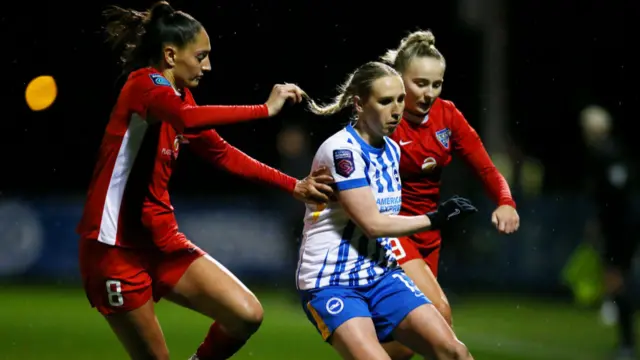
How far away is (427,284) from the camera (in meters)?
6.12

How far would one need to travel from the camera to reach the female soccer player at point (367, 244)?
202 inches

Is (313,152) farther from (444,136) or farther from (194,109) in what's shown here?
(194,109)

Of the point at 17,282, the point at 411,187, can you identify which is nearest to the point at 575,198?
the point at 17,282

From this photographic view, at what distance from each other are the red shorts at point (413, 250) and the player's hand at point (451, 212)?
3.41 ft

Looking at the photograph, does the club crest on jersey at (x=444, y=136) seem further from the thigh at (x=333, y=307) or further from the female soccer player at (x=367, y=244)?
the thigh at (x=333, y=307)

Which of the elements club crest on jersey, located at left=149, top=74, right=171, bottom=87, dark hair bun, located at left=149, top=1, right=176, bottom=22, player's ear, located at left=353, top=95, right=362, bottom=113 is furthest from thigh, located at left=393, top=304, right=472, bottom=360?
dark hair bun, located at left=149, top=1, right=176, bottom=22

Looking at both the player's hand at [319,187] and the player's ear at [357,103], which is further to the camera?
the player's ear at [357,103]

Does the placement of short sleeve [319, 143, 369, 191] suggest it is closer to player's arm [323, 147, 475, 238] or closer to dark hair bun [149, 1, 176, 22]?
player's arm [323, 147, 475, 238]

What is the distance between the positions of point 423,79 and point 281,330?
5.08m

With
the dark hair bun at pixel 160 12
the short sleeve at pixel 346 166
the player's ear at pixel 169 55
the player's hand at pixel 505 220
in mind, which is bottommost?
the player's hand at pixel 505 220

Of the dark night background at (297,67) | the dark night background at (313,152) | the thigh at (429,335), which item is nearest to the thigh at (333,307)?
the thigh at (429,335)

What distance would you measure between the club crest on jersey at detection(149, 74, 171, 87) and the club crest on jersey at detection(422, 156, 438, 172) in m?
1.62

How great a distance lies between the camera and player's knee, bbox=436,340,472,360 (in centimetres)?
508

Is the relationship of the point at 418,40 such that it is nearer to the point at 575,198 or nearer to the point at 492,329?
the point at 492,329
